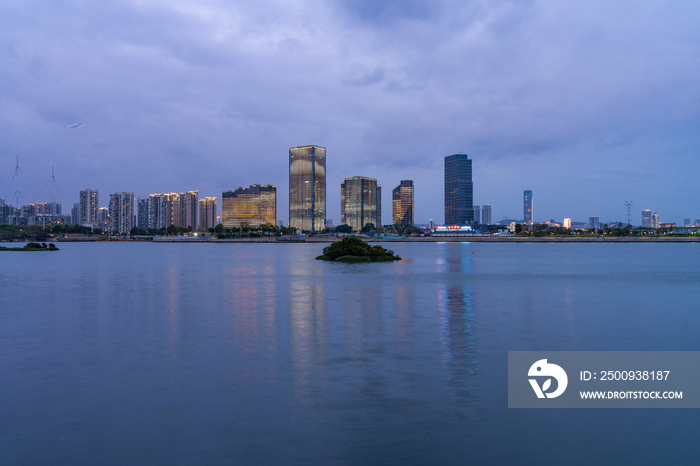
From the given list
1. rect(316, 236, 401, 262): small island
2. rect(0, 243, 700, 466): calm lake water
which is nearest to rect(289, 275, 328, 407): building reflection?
rect(0, 243, 700, 466): calm lake water

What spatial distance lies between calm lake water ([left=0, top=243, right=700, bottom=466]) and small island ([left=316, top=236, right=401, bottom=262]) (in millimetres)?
55070

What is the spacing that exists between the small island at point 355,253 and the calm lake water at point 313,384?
55070 mm

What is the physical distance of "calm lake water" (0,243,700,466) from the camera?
11.1m

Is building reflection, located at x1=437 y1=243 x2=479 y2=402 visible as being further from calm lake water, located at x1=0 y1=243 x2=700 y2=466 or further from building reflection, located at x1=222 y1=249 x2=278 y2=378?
building reflection, located at x1=222 y1=249 x2=278 y2=378

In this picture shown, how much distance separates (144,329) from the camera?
86.2 feet

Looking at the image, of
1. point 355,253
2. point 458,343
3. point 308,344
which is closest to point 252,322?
point 308,344

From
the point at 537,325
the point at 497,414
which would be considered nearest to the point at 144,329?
the point at 497,414

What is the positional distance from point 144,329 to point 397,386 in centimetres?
1668

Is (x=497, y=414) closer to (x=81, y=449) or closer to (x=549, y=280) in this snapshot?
(x=81, y=449)

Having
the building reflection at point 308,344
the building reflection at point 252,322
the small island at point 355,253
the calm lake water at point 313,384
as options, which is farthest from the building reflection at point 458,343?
the small island at point 355,253

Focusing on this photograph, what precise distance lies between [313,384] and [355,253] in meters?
77.2

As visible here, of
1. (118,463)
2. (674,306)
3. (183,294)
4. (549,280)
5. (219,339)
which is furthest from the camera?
(549,280)

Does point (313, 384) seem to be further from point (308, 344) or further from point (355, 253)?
point (355, 253)

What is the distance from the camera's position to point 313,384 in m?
16.0
